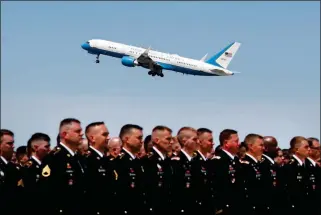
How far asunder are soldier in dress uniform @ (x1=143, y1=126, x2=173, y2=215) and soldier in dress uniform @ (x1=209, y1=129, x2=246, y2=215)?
3.72 feet

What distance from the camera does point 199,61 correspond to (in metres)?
83.9

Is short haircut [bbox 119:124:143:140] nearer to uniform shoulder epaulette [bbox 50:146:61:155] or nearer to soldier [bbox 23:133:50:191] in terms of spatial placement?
soldier [bbox 23:133:50:191]

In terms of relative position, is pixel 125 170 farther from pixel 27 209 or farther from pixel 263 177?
pixel 263 177

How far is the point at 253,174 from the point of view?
14312 millimetres

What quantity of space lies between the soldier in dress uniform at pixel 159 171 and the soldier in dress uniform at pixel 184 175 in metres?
0.17

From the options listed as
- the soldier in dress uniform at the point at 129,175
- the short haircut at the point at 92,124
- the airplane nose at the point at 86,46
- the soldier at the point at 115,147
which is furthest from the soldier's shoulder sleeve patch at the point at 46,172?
the airplane nose at the point at 86,46

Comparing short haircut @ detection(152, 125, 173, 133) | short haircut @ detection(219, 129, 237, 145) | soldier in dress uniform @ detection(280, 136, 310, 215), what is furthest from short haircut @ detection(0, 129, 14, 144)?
soldier in dress uniform @ detection(280, 136, 310, 215)

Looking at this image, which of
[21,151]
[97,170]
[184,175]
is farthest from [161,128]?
[21,151]

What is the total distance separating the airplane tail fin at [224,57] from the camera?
3562 inches

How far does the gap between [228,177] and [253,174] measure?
2.56 ft

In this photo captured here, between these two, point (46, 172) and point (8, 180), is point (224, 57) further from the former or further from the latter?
point (46, 172)

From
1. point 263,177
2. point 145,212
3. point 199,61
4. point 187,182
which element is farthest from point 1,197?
point 199,61

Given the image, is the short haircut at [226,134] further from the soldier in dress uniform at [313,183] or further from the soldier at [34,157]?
the soldier at [34,157]

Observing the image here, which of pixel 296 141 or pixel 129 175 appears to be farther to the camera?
pixel 296 141
